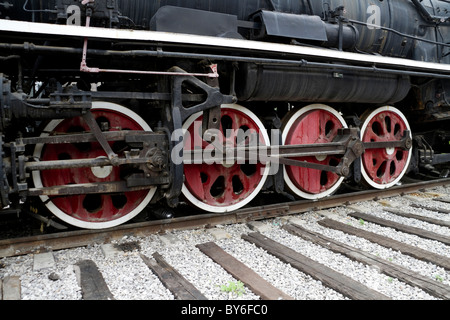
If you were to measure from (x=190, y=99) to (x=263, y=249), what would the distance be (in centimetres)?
136

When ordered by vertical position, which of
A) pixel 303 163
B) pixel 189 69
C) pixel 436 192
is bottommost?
Answer: pixel 436 192

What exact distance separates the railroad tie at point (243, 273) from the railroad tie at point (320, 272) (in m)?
0.32

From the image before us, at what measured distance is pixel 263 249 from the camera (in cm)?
284

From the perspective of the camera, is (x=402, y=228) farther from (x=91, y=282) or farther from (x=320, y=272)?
(x=91, y=282)

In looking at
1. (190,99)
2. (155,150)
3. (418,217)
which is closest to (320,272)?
(155,150)

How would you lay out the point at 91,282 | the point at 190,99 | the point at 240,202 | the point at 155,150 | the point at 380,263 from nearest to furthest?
1. the point at 91,282
2. the point at 380,263
3. the point at 155,150
4. the point at 190,99
5. the point at 240,202

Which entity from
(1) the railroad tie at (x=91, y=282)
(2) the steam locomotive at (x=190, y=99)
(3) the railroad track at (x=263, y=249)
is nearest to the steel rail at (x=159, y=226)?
(3) the railroad track at (x=263, y=249)

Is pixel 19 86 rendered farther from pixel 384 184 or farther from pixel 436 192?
pixel 436 192

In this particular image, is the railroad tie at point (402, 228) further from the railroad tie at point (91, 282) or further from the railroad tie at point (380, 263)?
the railroad tie at point (91, 282)

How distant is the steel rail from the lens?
8.89 ft

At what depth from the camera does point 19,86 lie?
99.6 inches

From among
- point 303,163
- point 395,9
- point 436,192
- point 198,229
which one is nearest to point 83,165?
point 198,229

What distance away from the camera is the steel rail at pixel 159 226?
2.71 metres
